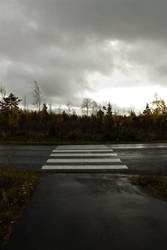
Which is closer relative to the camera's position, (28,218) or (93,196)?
(28,218)

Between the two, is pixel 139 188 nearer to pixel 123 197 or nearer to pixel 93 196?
pixel 123 197

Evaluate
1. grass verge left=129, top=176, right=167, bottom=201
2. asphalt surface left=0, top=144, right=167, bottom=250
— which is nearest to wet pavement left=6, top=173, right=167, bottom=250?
asphalt surface left=0, top=144, right=167, bottom=250

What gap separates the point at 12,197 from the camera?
11.4ft

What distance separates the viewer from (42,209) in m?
3.11

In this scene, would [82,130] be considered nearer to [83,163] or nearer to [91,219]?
[83,163]

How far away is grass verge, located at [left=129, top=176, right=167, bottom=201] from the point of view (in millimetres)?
3863

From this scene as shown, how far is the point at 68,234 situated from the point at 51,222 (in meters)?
0.47

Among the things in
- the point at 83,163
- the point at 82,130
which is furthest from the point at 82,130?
the point at 83,163

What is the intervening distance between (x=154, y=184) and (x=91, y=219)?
8.98ft

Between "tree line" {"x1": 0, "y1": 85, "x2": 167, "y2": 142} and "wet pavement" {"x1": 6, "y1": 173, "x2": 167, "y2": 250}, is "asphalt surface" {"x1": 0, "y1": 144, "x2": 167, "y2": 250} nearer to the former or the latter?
"wet pavement" {"x1": 6, "y1": 173, "x2": 167, "y2": 250}

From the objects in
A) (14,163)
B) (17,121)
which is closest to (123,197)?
(14,163)

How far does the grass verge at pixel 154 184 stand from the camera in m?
3.86

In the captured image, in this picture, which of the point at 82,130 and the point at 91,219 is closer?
the point at 91,219

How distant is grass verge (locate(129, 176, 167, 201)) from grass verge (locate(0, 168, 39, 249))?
343 cm
